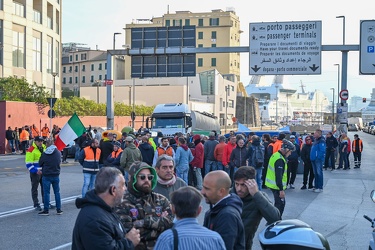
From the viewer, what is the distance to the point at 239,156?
15414 mm

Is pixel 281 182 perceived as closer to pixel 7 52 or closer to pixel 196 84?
pixel 7 52

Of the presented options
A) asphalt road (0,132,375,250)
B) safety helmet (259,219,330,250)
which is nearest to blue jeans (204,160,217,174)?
asphalt road (0,132,375,250)

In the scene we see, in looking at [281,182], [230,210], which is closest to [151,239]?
[230,210]

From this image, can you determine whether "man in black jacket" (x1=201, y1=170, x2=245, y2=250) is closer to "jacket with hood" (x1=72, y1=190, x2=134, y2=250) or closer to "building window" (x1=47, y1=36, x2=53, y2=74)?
"jacket with hood" (x1=72, y1=190, x2=134, y2=250)

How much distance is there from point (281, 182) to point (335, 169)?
15.1 m

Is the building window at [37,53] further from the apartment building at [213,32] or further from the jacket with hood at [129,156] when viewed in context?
the apartment building at [213,32]

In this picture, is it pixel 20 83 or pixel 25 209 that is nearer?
pixel 25 209

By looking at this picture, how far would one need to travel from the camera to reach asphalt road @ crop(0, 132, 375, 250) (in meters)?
9.26

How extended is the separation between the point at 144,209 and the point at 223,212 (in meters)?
0.85

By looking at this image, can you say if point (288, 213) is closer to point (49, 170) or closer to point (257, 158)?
point (257, 158)

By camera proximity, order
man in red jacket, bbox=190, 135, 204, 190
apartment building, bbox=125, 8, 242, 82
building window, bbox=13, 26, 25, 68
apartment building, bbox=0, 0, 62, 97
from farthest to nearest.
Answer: apartment building, bbox=125, 8, 242, 82, building window, bbox=13, 26, 25, 68, apartment building, bbox=0, 0, 62, 97, man in red jacket, bbox=190, 135, 204, 190

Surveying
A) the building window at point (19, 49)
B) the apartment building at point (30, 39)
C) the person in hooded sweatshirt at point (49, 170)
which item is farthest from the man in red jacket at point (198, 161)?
the building window at point (19, 49)

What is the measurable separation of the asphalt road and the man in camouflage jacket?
414 centimetres

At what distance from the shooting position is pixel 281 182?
9750 millimetres
